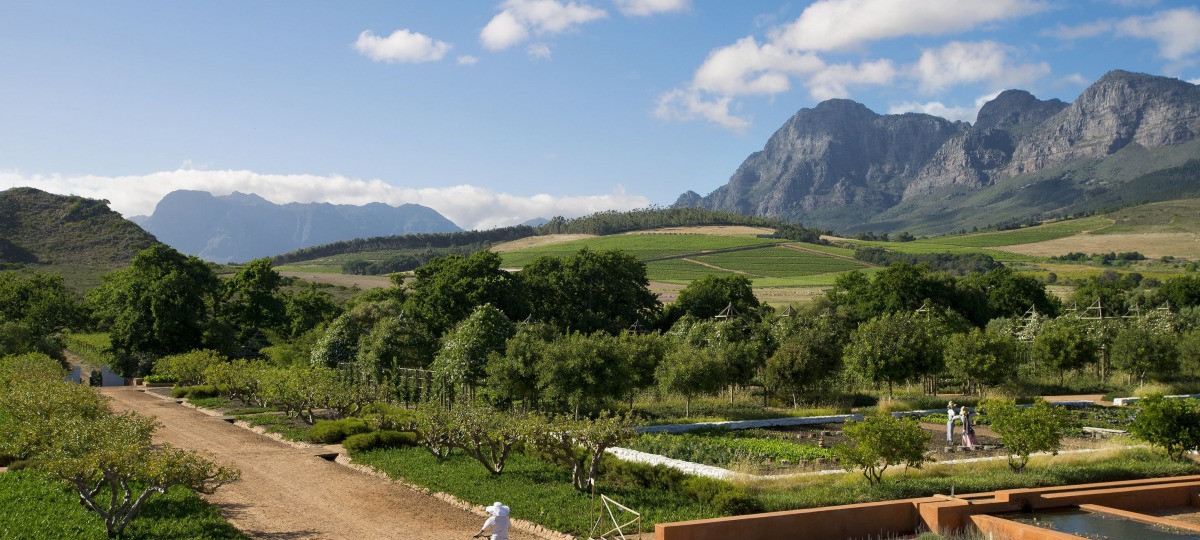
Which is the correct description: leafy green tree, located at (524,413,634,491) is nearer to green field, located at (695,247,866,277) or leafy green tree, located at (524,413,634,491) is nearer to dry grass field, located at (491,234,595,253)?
green field, located at (695,247,866,277)

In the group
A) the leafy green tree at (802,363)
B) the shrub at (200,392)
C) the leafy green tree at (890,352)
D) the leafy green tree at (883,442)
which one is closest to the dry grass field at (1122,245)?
the leafy green tree at (890,352)

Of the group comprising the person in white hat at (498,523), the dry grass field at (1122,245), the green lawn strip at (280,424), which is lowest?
the green lawn strip at (280,424)

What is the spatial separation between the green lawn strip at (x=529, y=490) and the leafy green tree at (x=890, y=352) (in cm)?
1733

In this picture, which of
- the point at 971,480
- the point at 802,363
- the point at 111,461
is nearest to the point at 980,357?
the point at 802,363

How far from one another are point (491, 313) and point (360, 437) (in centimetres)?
809

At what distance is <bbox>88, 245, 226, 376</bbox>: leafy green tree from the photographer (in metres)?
45.0

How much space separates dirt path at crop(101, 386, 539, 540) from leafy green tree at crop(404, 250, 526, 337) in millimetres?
24289

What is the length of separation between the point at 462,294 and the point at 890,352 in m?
24.4

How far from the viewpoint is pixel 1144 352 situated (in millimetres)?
36312

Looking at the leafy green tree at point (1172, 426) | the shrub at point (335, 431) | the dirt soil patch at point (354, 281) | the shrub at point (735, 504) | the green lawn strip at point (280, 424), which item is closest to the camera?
the shrub at point (735, 504)

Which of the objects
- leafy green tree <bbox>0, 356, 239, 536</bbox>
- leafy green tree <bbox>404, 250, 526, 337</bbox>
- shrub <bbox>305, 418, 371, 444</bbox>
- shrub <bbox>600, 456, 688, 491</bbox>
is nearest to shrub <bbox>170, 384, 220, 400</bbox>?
leafy green tree <bbox>404, 250, 526, 337</bbox>

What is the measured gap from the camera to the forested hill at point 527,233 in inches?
5428

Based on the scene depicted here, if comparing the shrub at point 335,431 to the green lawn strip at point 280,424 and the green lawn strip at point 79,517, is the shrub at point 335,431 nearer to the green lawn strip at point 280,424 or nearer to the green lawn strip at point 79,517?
the green lawn strip at point 280,424

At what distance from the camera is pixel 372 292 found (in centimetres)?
5631
